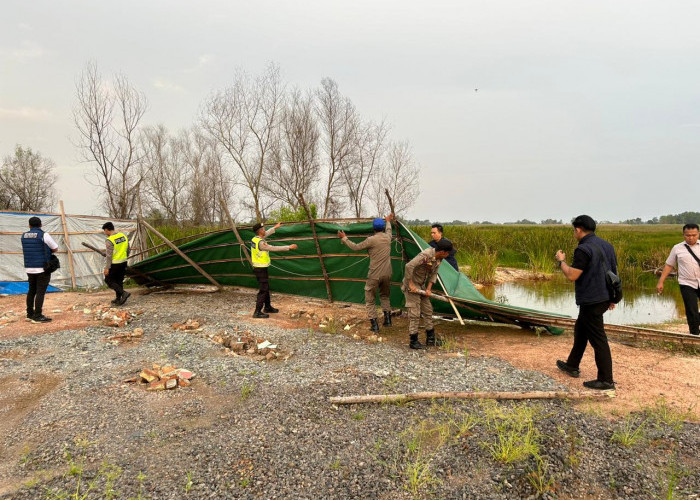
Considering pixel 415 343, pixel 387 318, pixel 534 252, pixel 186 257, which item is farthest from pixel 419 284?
pixel 534 252

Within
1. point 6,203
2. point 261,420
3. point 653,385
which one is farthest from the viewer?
point 6,203

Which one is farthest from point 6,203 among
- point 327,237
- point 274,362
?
point 274,362

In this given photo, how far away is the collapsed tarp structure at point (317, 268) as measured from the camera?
21.6 ft

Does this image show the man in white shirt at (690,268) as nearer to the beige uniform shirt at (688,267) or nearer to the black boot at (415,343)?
the beige uniform shirt at (688,267)

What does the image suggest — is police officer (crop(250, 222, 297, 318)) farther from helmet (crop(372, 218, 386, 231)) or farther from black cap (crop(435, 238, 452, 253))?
black cap (crop(435, 238, 452, 253))

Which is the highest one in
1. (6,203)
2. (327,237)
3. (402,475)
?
(6,203)

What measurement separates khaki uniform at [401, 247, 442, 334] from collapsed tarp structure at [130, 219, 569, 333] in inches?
18.3

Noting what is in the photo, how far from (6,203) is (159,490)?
3283cm

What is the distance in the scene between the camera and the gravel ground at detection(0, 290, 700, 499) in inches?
115

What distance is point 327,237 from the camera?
8273 millimetres

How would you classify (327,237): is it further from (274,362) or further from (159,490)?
(159,490)

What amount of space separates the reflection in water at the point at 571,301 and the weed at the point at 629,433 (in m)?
6.59

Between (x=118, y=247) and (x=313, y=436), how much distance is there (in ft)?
22.1

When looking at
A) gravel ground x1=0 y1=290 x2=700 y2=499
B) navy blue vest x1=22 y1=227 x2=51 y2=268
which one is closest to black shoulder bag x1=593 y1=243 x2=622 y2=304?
gravel ground x1=0 y1=290 x2=700 y2=499
